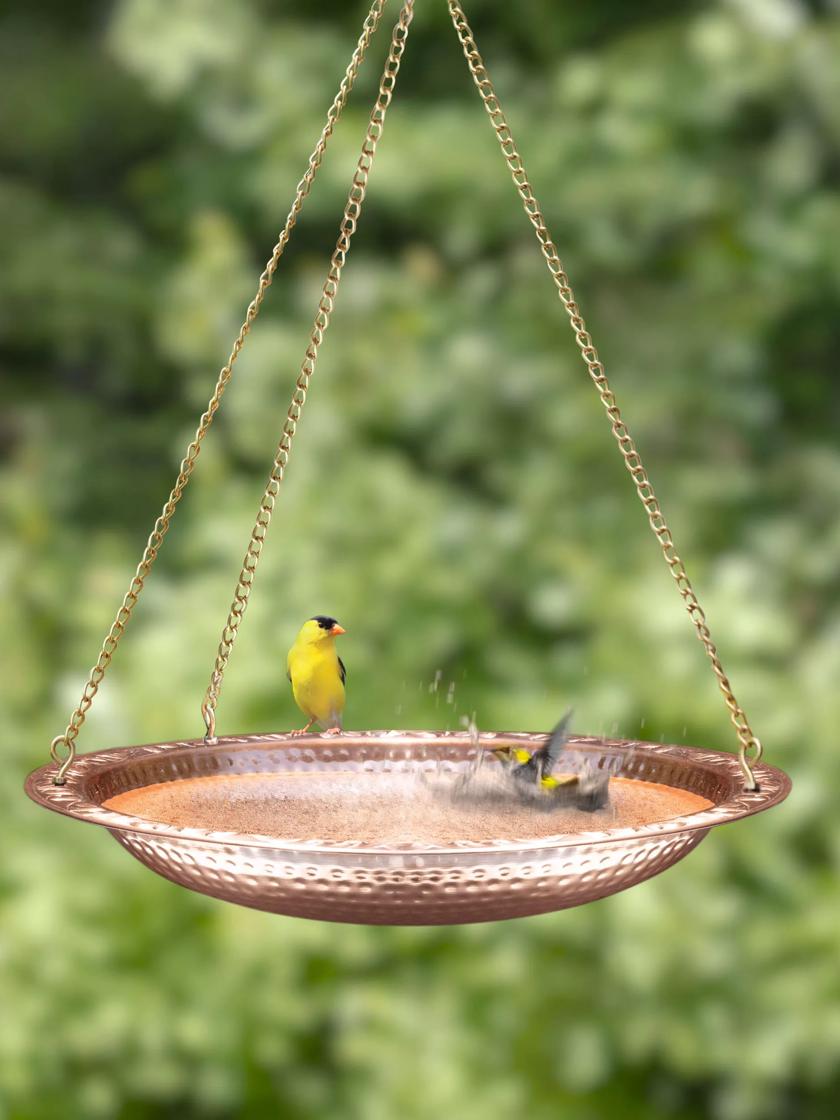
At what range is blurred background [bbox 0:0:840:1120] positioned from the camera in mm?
3541

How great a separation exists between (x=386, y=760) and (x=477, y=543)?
2.20m

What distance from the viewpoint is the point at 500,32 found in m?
4.50

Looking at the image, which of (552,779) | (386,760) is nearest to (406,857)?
(552,779)

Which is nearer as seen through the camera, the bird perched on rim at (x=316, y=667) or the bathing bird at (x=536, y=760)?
the bathing bird at (x=536, y=760)

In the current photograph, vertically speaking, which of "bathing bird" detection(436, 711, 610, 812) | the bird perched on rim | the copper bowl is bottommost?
the copper bowl

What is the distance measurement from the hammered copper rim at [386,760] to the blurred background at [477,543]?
175 cm

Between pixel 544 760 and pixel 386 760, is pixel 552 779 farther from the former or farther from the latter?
pixel 386 760

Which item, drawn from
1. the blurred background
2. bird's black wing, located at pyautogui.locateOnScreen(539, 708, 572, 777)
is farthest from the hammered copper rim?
the blurred background

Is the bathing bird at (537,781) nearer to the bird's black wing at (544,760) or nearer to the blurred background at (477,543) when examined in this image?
the bird's black wing at (544,760)

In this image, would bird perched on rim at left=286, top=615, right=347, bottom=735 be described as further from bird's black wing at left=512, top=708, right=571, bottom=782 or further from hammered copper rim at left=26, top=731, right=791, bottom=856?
bird's black wing at left=512, top=708, right=571, bottom=782

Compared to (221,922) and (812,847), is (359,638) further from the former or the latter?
(812,847)

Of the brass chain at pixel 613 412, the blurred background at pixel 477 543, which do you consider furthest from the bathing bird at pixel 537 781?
the blurred background at pixel 477 543

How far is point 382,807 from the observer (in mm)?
1621

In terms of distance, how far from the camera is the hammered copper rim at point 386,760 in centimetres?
114
